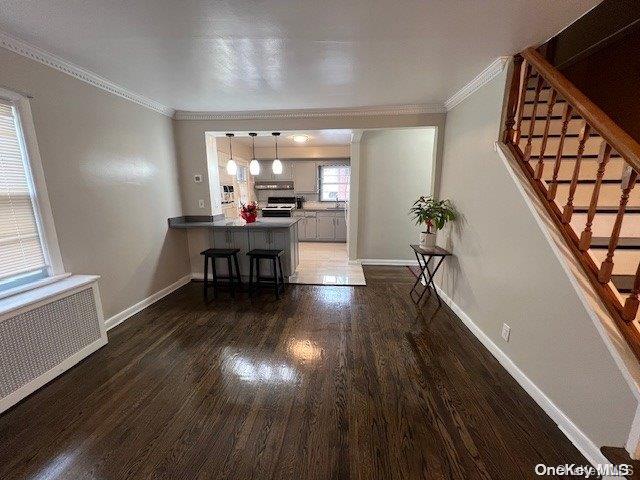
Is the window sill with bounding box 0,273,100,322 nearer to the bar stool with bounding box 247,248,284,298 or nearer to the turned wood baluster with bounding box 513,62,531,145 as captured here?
the bar stool with bounding box 247,248,284,298

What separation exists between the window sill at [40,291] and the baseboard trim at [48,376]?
530 mm

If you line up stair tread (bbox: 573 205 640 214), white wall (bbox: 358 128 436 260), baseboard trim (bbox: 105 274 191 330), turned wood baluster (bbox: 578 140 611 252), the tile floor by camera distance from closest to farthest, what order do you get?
turned wood baluster (bbox: 578 140 611 252), stair tread (bbox: 573 205 640 214), baseboard trim (bbox: 105 274 191 330), the tile floor, white wall (bbox: 358 128 436 260)

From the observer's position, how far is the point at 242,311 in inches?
120

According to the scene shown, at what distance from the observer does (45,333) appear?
6.17 ft

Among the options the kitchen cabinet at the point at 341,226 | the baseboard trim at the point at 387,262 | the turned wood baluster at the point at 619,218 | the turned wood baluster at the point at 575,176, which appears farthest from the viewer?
the kitchen cabinet at the point at 341,226

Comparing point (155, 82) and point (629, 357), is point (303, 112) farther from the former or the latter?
point (629, 357)

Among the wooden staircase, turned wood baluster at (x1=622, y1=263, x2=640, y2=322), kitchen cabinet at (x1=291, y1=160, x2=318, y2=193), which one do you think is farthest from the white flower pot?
kitchen cabinet at (x1=291, y1=160, x2=318, y2=193)

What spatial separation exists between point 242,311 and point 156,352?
95cm

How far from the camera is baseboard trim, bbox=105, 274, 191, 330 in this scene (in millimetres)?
2727

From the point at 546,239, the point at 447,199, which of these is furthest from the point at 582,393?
the point at 447,199

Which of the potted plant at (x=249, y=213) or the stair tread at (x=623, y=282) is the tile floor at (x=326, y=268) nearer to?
the potted plant at (x=249, y=213)

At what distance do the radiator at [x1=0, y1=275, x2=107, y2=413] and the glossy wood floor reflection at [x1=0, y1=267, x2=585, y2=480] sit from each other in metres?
0.11

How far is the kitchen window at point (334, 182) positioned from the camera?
23.1ft

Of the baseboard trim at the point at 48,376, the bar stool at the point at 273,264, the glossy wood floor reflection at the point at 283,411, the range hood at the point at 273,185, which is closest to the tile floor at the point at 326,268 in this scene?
the bar stool at the point at 273,264
